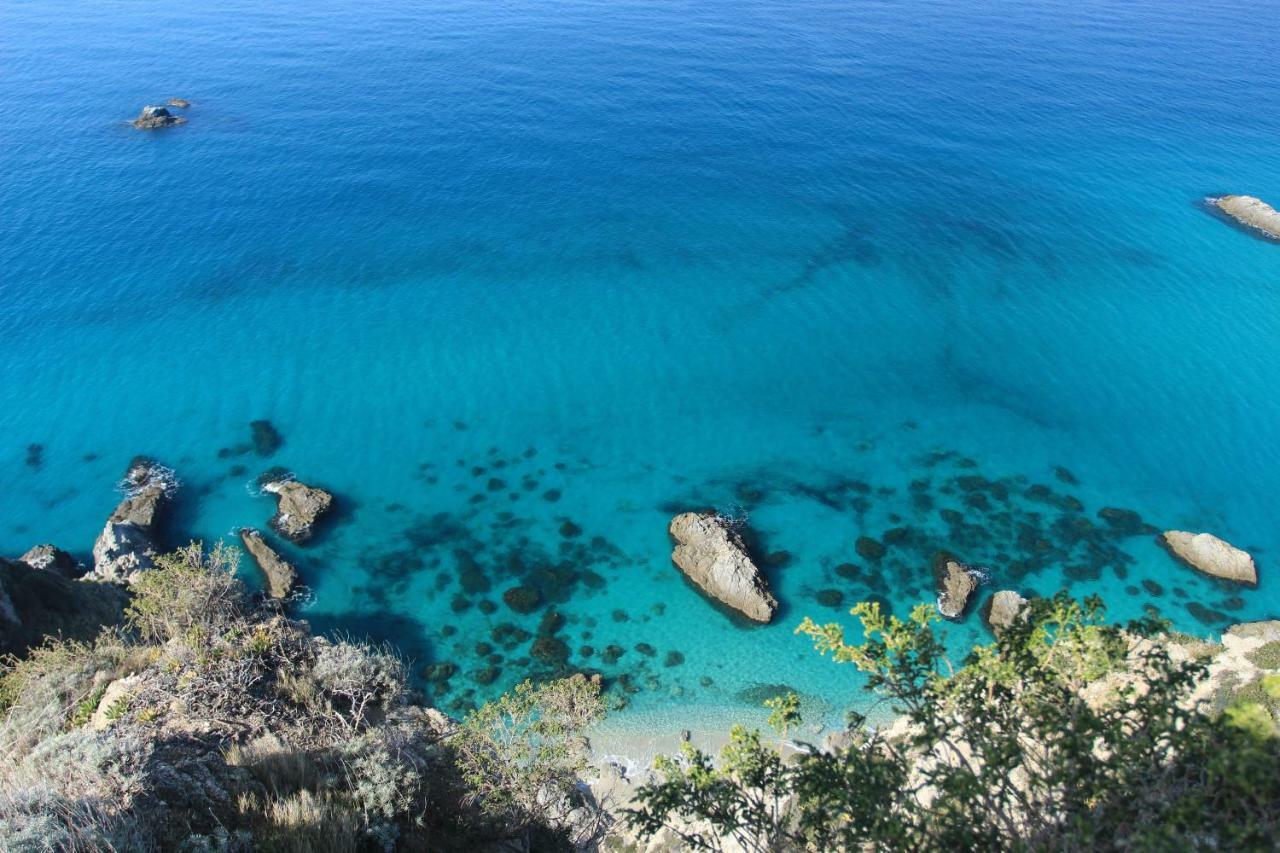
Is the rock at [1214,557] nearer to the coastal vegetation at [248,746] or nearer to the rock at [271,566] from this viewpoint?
the coastal vegetation at [248,746]

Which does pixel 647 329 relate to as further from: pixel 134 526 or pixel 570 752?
pixel 134 526

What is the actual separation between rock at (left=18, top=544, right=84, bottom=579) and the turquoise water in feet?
8.01

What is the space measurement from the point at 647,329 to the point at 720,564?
77.5 ft

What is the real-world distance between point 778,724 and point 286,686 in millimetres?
17235

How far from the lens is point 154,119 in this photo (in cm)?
8169

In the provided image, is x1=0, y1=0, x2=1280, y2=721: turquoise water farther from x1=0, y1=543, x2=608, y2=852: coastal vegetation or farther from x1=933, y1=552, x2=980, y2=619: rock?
x1=0, y1=543, x2=608, y2=852: coastal vegetation

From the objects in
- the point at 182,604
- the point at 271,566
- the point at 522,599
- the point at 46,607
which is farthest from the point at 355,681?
the point at 46,607

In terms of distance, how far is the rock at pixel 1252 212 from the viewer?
208ft

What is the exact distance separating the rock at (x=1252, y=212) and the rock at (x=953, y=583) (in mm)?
53434

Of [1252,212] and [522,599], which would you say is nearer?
[522,599]

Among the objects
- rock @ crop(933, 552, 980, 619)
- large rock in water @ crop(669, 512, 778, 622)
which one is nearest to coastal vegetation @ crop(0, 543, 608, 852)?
large rock in water @ crop(669, 512, 778, 622)

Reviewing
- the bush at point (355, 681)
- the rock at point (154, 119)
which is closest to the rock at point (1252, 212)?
the bush at point (355, 681)

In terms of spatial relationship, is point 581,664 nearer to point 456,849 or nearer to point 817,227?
point 456,849

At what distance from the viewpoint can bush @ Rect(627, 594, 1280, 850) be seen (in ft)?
37.1
